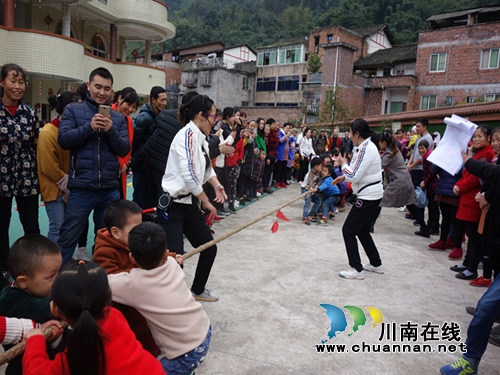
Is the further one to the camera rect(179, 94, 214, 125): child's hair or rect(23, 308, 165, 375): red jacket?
rect(179, 94, 214, 125): child's hair

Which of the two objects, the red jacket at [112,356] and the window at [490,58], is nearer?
the red jacket at [112,356]

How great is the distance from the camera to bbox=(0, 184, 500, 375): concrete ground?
9.32ft

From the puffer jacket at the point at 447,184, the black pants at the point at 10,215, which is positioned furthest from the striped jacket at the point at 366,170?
the black pants at the point at 10,215

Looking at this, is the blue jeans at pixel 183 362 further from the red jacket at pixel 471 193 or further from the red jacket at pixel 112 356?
the red jacket at pixel 471 193

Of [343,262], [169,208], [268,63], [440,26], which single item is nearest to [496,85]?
[440,26]

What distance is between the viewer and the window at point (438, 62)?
2634 centimetres

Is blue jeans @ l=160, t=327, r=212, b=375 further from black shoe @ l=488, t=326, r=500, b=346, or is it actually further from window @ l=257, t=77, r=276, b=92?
window @ l=257, t=77, r=276, b=92

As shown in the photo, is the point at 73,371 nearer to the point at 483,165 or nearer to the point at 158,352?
the point at 158,352

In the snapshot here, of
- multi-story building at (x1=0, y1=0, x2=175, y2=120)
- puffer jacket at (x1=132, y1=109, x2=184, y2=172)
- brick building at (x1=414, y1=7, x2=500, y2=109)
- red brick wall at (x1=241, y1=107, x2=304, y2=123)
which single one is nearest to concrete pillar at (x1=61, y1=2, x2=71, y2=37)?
multi-story building at (x1=0, y1=0, x2=175, y2=120)

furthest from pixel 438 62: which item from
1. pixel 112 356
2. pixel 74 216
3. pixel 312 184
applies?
pixel 112 356

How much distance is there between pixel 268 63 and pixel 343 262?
34.4 metres

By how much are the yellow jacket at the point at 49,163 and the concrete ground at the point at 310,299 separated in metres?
1.63

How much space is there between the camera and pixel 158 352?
2.35m

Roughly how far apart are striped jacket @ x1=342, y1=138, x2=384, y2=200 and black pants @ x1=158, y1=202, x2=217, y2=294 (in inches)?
75.1
